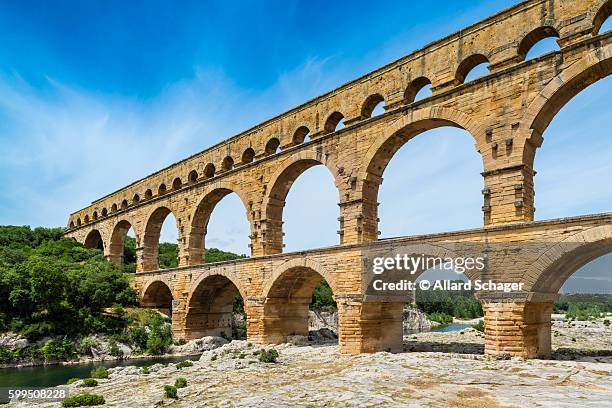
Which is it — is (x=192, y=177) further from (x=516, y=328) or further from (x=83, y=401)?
(x=516, y=328)

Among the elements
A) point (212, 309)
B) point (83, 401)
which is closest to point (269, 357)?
point (83, 401)

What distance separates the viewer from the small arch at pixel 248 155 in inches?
1060

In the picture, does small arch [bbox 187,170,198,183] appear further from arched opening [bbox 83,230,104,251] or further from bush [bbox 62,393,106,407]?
bush [bbox 62,393,106,407]

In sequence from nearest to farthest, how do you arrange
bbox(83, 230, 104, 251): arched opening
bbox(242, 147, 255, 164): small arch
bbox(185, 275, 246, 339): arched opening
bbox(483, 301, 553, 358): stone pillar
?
1. bbox(483, 301, 553, 358): stone pillar
2. bbox(242, 147, 255, 164): small arch
3. bbox(185, 275, 246, 339): arched opening
4. bbox(83, 230, 104, 251): arched opening

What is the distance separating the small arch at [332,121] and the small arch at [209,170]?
9518 mm

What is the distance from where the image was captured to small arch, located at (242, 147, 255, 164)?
2692 centimetres

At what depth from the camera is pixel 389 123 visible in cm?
1938

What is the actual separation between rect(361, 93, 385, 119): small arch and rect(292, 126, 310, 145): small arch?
3591 mm

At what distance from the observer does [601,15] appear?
14969mm

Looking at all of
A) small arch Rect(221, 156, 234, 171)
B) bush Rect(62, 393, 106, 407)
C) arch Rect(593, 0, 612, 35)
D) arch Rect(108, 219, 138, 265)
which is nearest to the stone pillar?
arch Rect(593, 0, 612, 35)

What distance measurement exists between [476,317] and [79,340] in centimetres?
5241

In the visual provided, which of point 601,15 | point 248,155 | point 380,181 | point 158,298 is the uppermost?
point 601,15

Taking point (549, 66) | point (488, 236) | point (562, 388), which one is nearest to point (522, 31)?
point (549, 66)

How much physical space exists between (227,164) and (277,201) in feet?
17.0
